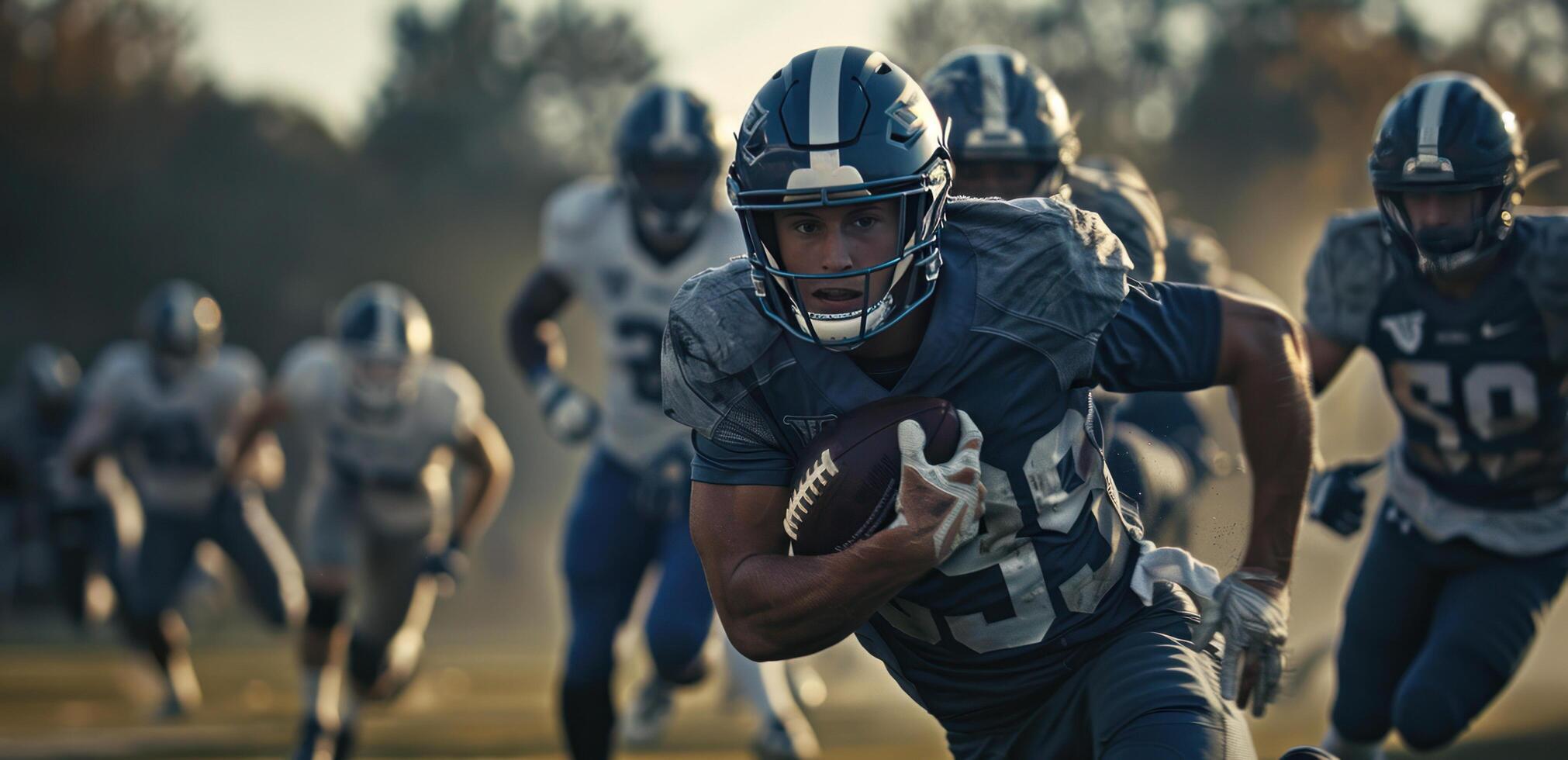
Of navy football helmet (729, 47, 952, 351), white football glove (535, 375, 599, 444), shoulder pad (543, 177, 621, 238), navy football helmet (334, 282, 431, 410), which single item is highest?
navy football helmet (729, 47, 952, 351)

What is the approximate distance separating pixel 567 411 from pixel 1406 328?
271cm

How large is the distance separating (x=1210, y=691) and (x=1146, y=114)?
28.3 metres

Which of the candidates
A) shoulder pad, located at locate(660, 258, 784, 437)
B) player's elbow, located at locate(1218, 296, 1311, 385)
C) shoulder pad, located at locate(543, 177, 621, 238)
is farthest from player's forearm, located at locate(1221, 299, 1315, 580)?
shoulder pad, located at locate(543, 177, 621, 238)

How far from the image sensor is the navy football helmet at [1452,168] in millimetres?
4281

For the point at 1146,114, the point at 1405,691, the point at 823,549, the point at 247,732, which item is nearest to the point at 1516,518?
the point at 1405,691

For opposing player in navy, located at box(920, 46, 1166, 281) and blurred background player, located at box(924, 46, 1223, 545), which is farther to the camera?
opposing player in navy, located at box(920, 46, 1166, 281)

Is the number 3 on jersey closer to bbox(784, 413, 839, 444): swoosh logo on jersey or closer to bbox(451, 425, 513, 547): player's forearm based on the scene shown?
bbox(784, 413, 839, 444): swoosh logo on jersey

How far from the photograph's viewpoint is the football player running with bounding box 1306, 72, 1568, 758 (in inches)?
171

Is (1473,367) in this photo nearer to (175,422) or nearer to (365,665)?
(365,665)

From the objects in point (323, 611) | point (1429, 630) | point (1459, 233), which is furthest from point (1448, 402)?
point (323, 611)

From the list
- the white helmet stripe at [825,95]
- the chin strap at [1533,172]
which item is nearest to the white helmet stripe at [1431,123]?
the chin strap at [1533,172]

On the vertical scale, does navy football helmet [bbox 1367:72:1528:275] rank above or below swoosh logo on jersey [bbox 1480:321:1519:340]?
above

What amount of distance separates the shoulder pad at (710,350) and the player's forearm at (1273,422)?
780 mm

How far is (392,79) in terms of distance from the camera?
34.0m
